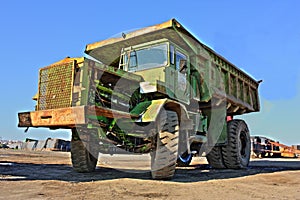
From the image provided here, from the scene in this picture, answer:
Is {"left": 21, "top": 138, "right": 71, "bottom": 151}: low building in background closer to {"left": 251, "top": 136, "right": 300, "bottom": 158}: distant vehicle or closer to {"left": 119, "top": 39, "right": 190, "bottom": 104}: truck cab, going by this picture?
{"left": 251, "top": 136, "right": 300, "bottom": 158}: distant vehicle

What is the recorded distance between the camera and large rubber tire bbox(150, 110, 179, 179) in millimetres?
5445

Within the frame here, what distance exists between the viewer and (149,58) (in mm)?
6781

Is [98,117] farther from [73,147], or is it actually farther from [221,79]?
[221,79]

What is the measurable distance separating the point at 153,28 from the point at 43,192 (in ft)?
13.4

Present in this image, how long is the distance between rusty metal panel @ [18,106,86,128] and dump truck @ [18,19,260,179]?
0.02 m

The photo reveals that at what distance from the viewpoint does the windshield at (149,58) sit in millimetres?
6656

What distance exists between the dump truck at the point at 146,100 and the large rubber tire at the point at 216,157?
3 cm

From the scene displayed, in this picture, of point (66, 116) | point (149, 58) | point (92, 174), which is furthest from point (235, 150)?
point (66, 116)

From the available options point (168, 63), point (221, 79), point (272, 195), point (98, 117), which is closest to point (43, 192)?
point (98, 117)

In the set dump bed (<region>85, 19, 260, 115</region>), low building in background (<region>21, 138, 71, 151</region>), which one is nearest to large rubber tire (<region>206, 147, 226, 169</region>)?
dump bed (<region>85, 19, 260, 115</region>)

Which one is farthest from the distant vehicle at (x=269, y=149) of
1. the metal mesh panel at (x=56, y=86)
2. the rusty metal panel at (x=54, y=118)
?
the rusty metal panel at (x=54, y=118)

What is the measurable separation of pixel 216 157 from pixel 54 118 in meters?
5.87

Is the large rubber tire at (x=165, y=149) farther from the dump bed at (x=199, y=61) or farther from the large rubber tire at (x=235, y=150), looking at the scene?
the large rubber tire at (x=235, y=150)

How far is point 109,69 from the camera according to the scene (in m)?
5.54
